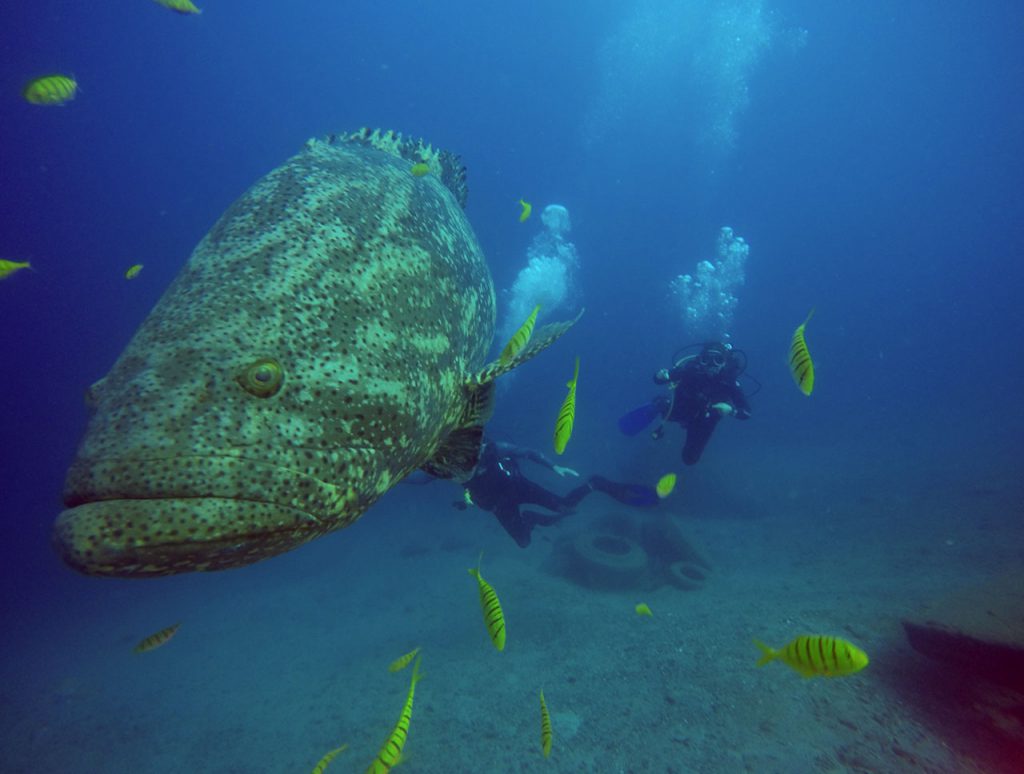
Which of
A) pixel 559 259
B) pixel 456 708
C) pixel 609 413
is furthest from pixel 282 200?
pixel 559 259

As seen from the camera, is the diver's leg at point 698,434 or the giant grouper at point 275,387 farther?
the diver's leg at point 698,434

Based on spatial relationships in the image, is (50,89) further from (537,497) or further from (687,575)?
(687,575)

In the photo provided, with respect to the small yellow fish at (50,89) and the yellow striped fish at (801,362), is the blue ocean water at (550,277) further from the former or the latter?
the small yellow fish at (50,89)

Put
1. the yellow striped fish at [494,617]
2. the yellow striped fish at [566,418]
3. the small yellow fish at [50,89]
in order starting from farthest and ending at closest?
the small yellow fish at [50,89], the yellow striped fish at [494,617], the yellow striped fish at [566,418]

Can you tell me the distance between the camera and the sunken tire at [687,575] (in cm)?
1080

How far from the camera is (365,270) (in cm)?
249

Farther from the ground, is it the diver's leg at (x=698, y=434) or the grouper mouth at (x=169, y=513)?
the diver's leg at (x=698, y=434)

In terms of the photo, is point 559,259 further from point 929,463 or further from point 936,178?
point 936,178

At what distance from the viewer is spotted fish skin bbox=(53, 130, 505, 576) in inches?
62.6

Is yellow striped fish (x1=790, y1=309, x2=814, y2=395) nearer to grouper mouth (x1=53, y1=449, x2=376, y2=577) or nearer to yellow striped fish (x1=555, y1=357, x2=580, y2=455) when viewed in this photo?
yellow striped fish (x1=555, y1=357, x2=580, y2=455)

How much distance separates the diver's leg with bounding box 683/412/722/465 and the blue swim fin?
1853mm

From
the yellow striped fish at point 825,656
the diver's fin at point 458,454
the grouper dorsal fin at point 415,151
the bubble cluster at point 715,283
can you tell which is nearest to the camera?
the yellow striped fish at point 825,656

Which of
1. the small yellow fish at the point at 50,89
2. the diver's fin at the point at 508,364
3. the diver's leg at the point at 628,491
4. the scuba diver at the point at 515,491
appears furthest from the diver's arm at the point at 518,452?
the small yellow fish at the point at 50,89

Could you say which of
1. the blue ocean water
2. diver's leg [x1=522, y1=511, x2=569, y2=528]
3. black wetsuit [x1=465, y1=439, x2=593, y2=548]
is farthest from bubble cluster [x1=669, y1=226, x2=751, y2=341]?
black wetsuit [x1=465, y1=439, x2=593, y2=548]
